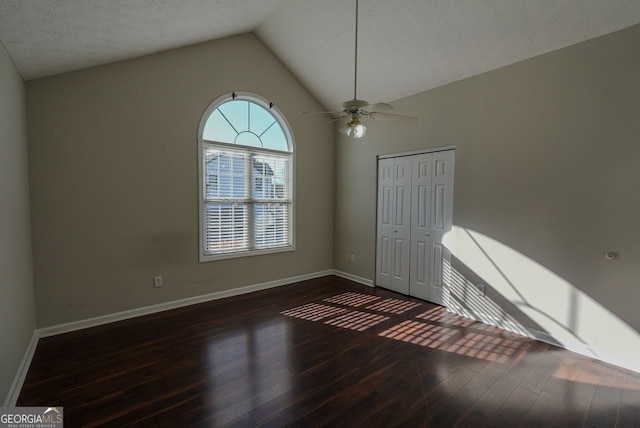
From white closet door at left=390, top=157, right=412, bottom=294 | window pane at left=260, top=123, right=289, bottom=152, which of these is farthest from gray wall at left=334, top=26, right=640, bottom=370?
window pane at left=260, top=123, right=289, bottom=152

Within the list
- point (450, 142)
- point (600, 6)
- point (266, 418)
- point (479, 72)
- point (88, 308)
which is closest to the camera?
point (266, 418)

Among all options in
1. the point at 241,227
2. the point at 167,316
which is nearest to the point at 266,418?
the point at 167,316

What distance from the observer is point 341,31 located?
3633 millimetres

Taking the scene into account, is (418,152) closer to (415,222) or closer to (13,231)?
(415,222)

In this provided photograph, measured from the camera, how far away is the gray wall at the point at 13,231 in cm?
201

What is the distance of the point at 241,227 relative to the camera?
14.6 feet

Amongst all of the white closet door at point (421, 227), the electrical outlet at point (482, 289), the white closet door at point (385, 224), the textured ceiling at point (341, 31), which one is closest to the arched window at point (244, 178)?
the textured ceiling at point (341, 31)

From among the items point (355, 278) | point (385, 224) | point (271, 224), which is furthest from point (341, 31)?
point (355, 278)

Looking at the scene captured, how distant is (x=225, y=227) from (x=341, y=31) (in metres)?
2.98

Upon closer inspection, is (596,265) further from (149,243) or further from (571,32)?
(149,243)

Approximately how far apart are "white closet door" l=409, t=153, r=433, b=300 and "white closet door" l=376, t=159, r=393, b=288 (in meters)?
0.40

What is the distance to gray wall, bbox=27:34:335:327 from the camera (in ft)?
9.91

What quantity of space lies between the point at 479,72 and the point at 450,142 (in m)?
0.83

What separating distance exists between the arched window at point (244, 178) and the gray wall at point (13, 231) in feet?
5.49
